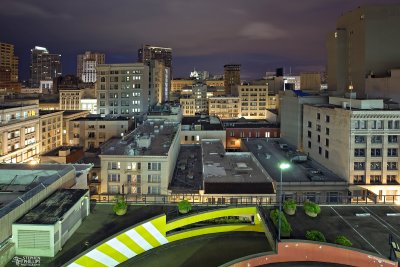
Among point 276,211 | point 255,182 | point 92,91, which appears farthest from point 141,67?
point 276,211

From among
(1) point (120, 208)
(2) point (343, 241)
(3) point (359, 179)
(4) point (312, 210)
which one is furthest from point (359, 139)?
(1) point (120, 208)

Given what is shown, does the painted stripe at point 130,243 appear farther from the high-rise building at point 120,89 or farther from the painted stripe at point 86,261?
the high-rise building at point 120,89

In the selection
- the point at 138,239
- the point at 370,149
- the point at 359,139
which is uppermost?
the point at 359,139

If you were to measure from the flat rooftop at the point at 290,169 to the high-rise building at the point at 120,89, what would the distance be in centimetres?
6112

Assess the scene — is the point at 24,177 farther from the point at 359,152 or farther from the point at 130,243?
the point at 359,152

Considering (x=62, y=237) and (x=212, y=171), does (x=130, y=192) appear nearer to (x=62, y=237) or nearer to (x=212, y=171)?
(x=212, y=171)

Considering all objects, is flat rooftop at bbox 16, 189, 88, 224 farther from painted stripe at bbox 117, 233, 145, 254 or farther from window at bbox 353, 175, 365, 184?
window at bbox 353, 175, 365, 184

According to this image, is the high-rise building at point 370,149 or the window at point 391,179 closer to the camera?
the high-rise building at point 370,149

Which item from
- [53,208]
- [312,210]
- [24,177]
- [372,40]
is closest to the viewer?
[53,208]

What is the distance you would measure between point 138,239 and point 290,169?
52.8 m

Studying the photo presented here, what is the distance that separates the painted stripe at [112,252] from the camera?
20391 millimetres

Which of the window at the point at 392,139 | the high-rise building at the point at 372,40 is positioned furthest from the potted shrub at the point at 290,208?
the high-rise building at the point at 372,40

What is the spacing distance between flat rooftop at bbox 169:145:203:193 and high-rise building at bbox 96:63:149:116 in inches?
2308

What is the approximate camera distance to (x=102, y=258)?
20.3m
